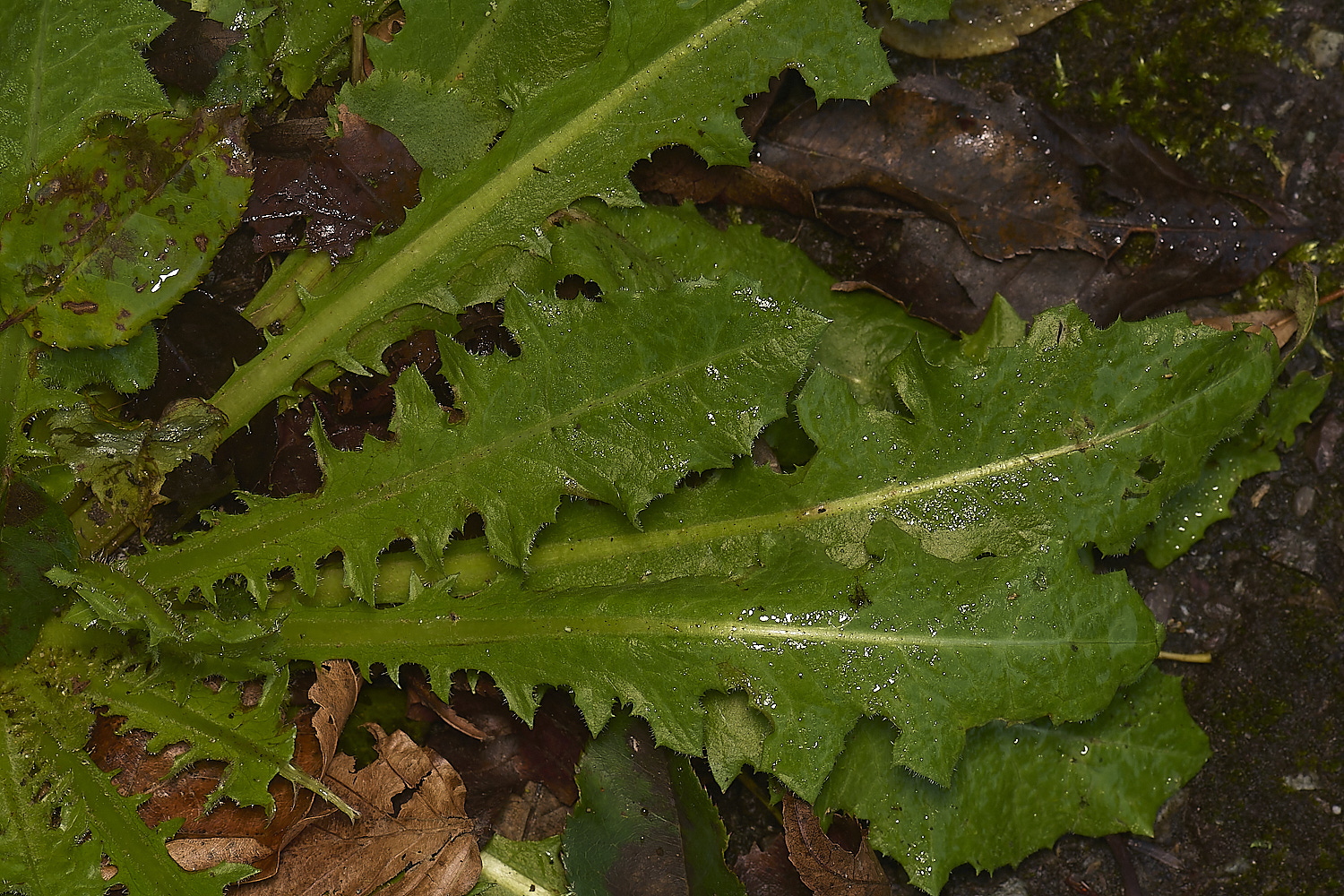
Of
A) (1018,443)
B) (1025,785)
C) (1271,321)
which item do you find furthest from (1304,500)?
(1025,785)

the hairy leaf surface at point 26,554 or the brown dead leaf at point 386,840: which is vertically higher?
the hairy leaf surface at point 26,554

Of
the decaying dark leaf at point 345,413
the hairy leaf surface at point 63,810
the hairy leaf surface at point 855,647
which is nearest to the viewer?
the hairy leaf surface at point 855,647

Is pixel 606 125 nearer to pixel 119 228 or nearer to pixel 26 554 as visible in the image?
pixel 119 228

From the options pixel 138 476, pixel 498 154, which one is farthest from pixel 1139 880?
pixel 138 476

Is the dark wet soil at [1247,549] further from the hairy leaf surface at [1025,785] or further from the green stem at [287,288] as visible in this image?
the green stem at [287,288]

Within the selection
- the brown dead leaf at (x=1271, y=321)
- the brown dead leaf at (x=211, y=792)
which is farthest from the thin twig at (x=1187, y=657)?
the brown dead leaf at (x=211, y=792)

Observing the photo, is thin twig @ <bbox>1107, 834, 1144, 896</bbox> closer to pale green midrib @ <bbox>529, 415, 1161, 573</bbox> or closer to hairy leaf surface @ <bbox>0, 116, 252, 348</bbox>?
pale green midrib @ <bbox>529, 415, 1161, 573</bbox>

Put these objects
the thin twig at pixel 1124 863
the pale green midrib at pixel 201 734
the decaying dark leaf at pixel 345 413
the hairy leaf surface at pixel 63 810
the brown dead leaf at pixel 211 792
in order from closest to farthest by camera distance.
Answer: the hairy leaf surface at pixel 63 810, the pale green midrib at pixel 201 734, the brown dead leaf at pixel 211 792, the decaying dark leaf at pixel 345 413, the thin twig at pixel 1124 863
